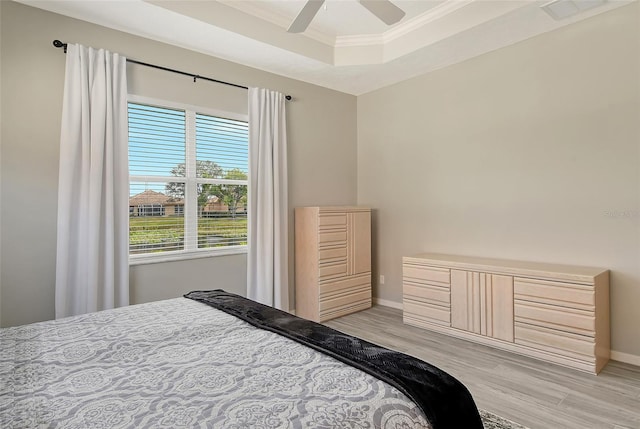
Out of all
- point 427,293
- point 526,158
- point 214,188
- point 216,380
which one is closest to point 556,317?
point 427,293

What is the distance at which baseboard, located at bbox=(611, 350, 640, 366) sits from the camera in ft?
8.98

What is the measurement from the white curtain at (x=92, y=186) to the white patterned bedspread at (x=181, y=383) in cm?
100

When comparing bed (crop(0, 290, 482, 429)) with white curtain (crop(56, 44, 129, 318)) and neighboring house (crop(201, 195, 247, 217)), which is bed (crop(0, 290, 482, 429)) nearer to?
white curtain (crop(56, 44, 129, 318))

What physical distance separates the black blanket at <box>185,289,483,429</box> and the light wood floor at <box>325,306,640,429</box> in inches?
45.5

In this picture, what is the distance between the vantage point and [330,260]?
13.0 ft

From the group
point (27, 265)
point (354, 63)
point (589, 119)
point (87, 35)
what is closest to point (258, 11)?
point (354, 63)

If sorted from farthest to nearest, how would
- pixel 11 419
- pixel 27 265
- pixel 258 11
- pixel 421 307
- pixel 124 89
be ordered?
pixel 421 307 → pixel 258 11 → pixel 124 89 → pixel 27 265 → pixel 11 419

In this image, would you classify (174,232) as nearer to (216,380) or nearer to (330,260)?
(330,260)

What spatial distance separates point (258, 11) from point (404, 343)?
3.24 meters

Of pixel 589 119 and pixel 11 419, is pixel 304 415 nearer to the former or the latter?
pixel 11 419

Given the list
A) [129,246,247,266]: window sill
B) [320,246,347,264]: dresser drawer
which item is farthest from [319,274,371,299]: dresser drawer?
[129,246,247,266]: window sill

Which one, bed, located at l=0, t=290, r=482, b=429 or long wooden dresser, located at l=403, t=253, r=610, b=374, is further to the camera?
long wooden dresser, located at l=403, t=253, r=610, b=374

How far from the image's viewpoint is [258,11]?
3.16 metres

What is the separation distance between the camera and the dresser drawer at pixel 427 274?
135 inches
